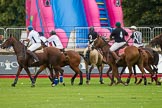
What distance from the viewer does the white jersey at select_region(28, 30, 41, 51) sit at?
1363 inches

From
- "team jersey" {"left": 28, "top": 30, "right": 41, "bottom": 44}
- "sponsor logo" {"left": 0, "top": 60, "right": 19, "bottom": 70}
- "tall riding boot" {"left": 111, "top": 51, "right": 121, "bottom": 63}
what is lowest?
"sponsor logo" {"left": 0, "top": 60, "right": 19, "bottom": 70}

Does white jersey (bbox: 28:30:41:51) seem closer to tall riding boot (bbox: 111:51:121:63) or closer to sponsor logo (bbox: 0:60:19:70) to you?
tall riding boot (bbox: 111:51:121:63)

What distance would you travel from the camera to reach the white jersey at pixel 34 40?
3462 centimetres

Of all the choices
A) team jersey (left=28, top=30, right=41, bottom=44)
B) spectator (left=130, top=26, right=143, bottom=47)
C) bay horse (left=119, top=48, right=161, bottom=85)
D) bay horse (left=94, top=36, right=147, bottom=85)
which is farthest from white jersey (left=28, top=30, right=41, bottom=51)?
spectator (left=130, top=26, right=143, bottom=47)

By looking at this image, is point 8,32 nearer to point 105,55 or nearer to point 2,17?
point 105,55

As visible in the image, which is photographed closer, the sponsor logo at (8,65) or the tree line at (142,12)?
the sponsor logo at (8,65)

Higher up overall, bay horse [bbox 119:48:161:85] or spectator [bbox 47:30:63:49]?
spectator [bbox 47:30:63:49]

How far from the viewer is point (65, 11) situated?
4703 centimetres

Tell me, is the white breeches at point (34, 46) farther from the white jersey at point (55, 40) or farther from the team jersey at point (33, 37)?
the white jersey at point (55, 40)

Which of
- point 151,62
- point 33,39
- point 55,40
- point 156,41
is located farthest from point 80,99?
point 151,62

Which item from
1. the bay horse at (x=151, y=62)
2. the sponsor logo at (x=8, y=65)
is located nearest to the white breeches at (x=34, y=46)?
the bay horse at (x=151, y=62)

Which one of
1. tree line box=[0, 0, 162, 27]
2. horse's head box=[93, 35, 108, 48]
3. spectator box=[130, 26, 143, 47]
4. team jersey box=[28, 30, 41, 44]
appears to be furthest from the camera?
tree line box=[0, 0, 162, 27]

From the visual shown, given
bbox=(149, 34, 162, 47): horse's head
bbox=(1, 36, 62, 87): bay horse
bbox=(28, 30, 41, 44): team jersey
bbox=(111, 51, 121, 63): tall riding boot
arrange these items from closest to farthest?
bbox=(1, 36, 62, 87): bay horse, bbox=(111, 51, 121, 63): tall riding boot, bbox=(28, 30, 41, 44): team jersey, bbox=(149, 34, 162, 47): horse's head

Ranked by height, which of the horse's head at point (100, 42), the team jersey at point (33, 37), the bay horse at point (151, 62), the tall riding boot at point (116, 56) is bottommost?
the bay horse at point (151, 62)
